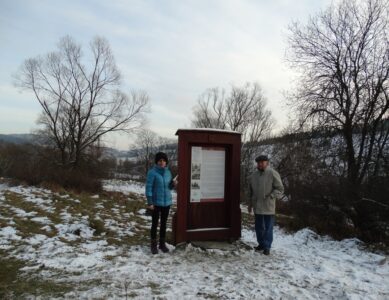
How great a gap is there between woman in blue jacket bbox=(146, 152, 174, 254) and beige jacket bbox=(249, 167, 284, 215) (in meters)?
1.69

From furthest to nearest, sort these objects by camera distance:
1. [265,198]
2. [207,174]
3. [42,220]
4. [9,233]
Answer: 1. [42,220]
2. [207,174]
3. [9,233]
4. [265,198]

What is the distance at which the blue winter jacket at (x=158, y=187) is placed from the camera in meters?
6.46

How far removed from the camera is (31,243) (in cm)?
655

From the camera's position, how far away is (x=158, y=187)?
6.53 metres

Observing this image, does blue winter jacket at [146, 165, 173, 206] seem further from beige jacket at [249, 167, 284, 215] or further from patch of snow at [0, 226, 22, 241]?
patch of snow at [0, 226, 22, 241]

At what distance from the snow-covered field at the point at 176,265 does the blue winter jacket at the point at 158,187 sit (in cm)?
94

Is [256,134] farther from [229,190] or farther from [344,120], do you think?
[229,190]

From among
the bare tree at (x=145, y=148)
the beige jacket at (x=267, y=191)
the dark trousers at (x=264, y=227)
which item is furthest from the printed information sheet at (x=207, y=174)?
the bare tree at (x=145, y=148)

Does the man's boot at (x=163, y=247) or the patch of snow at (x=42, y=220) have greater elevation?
the patch of snow at (x=42, y=220)

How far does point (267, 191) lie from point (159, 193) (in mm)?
2049

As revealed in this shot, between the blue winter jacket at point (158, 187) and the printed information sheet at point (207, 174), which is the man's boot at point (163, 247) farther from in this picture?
the printed information sheet at point (207, 174)

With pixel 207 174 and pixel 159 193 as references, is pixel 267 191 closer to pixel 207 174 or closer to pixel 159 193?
pixel 207 174

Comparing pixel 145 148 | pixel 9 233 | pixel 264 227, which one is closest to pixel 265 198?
pixel 264 227

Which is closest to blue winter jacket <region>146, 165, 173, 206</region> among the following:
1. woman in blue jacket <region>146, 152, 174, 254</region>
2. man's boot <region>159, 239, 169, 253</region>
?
woman in blue jacket <region>146, 152, 174, 254</region>
